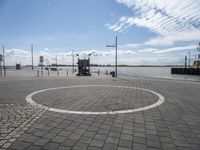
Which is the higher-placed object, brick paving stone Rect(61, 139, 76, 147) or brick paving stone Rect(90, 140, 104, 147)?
brick paving stone Rect(61, 139, 76, 147)

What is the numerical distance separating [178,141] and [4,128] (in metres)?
4.89

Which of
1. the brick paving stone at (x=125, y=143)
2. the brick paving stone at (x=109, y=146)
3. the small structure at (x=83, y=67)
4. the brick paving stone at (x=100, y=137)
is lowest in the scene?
the brick paving stone at (x=125, y=143)

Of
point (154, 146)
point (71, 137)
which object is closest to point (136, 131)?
point (154, 146)

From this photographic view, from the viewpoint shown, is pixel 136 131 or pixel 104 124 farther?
pixel 104 124

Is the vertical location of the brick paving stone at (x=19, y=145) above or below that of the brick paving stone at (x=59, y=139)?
above

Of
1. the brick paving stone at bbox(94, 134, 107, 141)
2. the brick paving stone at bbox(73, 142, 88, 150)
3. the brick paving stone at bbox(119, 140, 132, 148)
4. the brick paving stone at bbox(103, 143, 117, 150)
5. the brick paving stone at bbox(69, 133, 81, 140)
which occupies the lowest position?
the brick paving stone at bbox(119, 140, 132, 148)

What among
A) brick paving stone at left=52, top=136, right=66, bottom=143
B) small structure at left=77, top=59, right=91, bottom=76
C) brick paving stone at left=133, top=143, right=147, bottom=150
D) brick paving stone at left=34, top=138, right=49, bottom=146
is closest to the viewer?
brick paving stone at left=133, top=143, right=147, bottom=150

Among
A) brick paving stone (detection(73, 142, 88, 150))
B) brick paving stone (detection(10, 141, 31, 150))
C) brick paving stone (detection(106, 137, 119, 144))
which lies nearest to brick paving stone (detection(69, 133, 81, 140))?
brick paving stone (detection(73, 142, 88, 150))

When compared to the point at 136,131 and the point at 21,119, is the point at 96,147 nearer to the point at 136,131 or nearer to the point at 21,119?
the point at 136,131

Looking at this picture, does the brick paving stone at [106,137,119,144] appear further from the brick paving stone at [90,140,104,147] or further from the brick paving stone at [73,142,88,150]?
the brick paving stone at [73,142,88,150]

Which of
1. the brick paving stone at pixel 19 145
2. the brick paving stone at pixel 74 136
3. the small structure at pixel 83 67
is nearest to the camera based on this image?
the brick paving stone at pixel 19 145

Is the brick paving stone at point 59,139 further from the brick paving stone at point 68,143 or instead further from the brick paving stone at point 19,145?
the brick paving stone at point 19,145

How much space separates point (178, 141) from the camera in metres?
4.50

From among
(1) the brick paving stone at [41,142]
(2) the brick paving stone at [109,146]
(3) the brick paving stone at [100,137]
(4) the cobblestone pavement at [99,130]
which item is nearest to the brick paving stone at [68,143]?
(4) the cobblestone pavement at [99,130]
